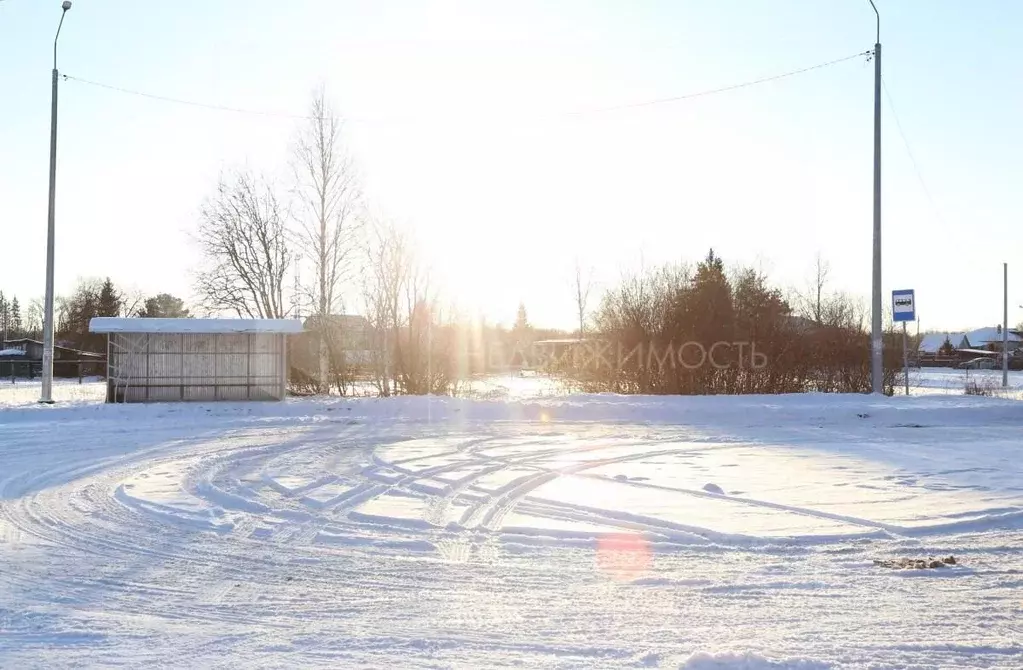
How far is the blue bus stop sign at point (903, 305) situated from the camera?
22394 millimetres

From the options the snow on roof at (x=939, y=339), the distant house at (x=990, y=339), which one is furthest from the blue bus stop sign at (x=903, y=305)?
the snow on roof at (x=939, y=339)

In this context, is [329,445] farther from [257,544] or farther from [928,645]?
[928,645]

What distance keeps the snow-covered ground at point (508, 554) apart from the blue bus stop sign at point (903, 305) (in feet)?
28.3

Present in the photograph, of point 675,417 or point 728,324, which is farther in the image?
point 728,324

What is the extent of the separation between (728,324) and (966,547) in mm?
18616

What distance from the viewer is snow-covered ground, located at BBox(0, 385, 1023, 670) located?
4.58 metres

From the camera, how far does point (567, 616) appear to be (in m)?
5.09

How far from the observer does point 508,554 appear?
6691mm

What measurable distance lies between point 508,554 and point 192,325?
1917cm

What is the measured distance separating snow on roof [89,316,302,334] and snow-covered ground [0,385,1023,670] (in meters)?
9.42

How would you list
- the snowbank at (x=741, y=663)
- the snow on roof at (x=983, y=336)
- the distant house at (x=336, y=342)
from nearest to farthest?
1. the snowbank at (x=741, y=663)
2. the distant house at (x=336, y=342)
3. the snow on roof at (x=983, y=336)

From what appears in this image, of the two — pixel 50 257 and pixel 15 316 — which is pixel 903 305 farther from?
pixel 15 316

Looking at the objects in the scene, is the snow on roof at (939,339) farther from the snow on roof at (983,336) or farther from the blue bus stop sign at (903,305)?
the blue bus stop sign at (903,305)

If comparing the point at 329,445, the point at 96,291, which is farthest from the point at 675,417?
the point at 96,291
